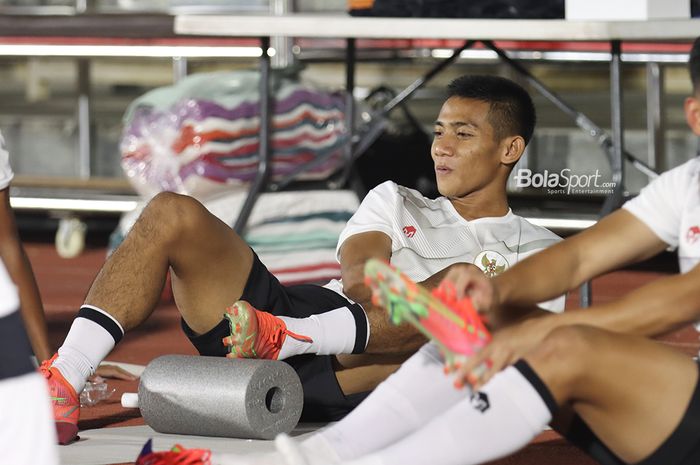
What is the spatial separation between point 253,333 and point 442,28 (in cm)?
213

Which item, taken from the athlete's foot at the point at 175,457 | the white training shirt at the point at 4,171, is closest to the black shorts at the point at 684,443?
the athlete's foot at the point at 175,457

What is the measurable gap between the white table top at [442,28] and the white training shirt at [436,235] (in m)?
1.48

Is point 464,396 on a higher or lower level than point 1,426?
lower

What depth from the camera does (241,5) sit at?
24.9 feet

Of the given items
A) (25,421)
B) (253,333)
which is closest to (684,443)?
(25,421)

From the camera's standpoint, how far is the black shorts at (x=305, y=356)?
3.46 m

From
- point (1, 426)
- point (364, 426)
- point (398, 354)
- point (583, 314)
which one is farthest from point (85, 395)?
point (1, 426)

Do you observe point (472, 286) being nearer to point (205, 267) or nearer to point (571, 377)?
point (571, 377)

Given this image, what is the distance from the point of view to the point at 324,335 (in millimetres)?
3393

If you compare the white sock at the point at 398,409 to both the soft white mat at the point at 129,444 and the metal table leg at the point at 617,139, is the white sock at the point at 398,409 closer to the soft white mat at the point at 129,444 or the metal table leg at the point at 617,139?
the soft white mat at the point at 129,444

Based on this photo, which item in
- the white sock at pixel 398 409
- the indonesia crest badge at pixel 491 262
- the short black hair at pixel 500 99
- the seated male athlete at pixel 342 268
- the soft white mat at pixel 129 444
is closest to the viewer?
the white sock at pixel 398 409

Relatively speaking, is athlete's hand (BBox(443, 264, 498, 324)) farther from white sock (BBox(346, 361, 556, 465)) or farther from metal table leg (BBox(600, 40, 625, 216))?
metal table leg (BBox(600, 40, 625, 216))

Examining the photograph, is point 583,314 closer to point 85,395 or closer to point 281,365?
point 281,365

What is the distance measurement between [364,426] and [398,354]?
955 mm
